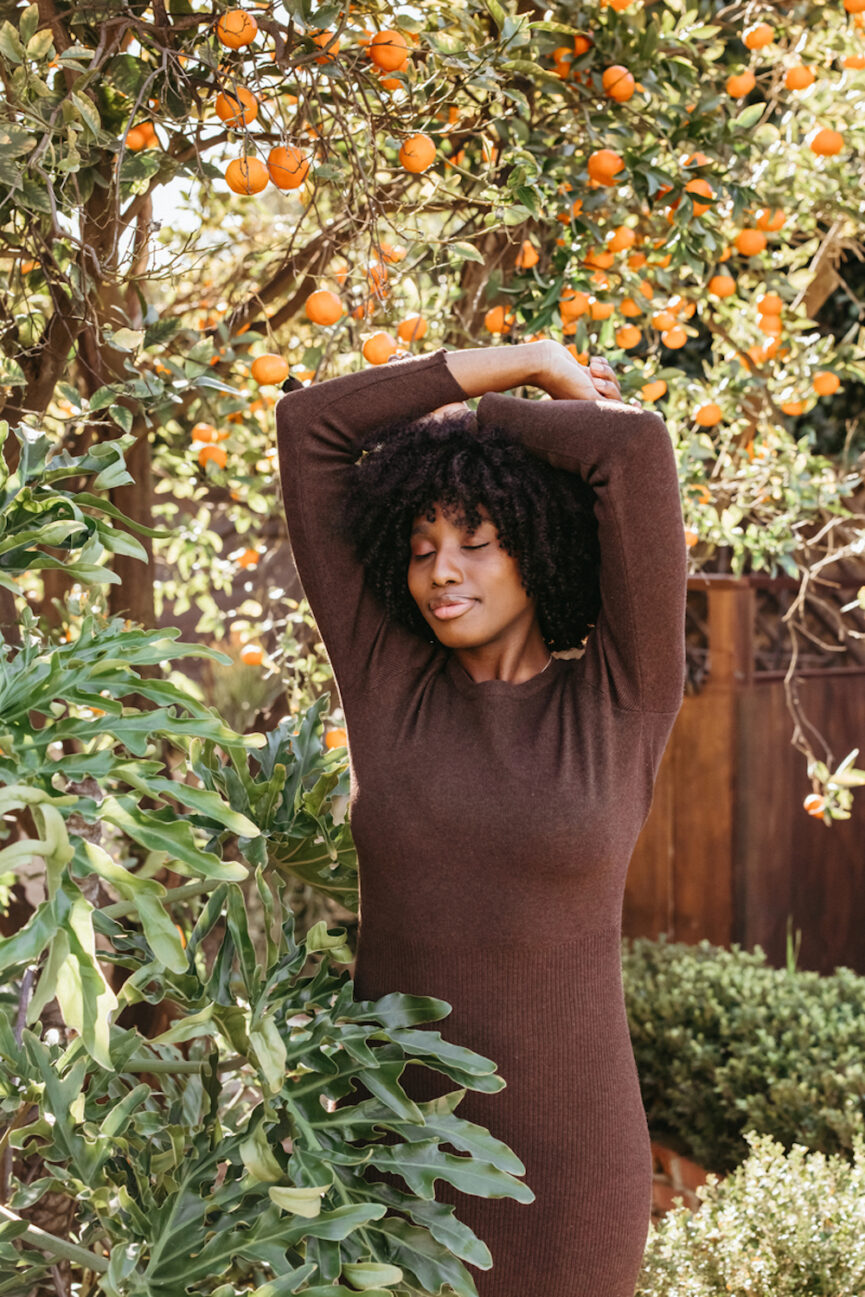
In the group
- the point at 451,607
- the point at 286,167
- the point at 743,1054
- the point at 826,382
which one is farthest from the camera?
the point at 743,1054

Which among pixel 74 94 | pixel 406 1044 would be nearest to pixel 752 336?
pixel 74 94

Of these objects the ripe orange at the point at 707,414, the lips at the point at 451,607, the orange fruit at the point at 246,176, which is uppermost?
the orange fruit at the point at 246,176

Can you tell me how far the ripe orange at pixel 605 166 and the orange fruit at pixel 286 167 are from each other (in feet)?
1.90

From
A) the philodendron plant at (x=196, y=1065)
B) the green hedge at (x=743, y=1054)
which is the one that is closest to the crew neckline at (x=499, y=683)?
the philodendron plant at (x=196, y=1065)

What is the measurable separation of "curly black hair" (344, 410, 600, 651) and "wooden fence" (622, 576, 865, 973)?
8.76ft

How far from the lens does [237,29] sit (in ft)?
4.93

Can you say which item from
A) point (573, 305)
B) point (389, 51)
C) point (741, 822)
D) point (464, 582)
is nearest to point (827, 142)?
point (573, 305)

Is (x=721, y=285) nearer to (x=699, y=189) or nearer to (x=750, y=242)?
(x=750, y=242)

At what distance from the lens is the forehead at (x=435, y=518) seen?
150 cm

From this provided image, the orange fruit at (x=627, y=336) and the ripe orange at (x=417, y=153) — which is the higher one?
the ripe orange at (x=417, y=153)

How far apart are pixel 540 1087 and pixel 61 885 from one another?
679 mm

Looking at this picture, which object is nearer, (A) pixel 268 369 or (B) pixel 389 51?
(B) pixel 389 51

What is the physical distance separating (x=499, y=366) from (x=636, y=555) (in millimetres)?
328

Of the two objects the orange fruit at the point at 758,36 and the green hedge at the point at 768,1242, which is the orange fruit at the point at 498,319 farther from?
the green hedge at the point at 768,1242
